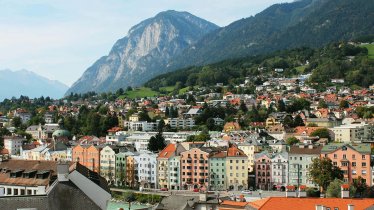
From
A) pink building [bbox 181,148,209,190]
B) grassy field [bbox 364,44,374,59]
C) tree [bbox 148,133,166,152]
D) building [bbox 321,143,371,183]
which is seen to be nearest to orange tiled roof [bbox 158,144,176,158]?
pink building [bbox 181,148,209,190]

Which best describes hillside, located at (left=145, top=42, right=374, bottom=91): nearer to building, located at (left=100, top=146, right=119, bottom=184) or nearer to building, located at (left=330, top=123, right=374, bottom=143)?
building, located at (left=330, top=123, right=374, bottom=143)

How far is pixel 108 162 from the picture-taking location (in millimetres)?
82250

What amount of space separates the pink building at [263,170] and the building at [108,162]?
17.9 m

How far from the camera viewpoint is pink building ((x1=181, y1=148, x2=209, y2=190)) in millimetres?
73125

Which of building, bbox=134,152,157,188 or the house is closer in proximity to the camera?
building, bbox=134,152,157,188

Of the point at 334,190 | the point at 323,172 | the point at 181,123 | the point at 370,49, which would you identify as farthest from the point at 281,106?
the point at 370,49

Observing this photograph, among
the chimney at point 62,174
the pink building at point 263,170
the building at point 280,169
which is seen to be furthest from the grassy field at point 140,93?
the chimney at point 62,174

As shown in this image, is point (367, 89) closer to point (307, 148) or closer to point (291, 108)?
point (291, 108)

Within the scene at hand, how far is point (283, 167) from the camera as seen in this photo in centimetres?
7119

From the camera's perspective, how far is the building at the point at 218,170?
237 ft

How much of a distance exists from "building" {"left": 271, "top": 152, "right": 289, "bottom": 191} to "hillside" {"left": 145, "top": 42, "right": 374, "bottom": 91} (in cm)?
7836

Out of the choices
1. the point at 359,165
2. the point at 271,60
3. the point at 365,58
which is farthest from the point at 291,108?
the point at 271,60

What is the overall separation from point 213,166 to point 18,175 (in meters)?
38.8

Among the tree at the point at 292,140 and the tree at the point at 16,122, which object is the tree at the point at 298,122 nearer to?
the tree at the point at 292,140
